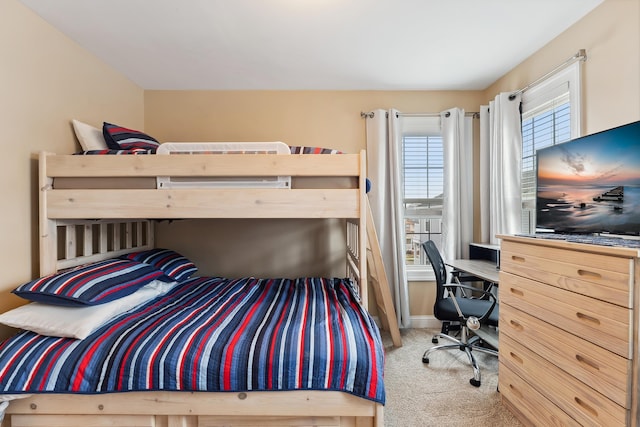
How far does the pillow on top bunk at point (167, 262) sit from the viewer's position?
7.13ft

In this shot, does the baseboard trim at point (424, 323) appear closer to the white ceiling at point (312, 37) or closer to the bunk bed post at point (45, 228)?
the white ceiling at point (312, 37)

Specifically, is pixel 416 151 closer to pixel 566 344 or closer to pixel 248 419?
pixel 566 344

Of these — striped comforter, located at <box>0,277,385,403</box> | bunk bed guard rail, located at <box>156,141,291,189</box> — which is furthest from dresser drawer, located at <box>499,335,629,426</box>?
bunk bed guard rail, located at <box>156,141,291,189</box>

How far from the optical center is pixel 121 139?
2125mm

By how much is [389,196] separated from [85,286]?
7.90ft

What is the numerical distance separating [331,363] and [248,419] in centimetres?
46

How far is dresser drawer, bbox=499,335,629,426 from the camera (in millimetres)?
1139

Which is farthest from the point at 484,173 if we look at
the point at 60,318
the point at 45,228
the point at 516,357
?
the point at 45,228

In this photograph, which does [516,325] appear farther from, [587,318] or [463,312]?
[463,312]

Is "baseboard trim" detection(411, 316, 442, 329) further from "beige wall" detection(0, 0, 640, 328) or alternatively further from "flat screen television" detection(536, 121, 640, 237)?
"flat screen television" detection(536, 121, 640, 237)

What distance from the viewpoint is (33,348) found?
132 centimetres

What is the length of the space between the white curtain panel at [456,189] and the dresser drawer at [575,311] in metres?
1.21

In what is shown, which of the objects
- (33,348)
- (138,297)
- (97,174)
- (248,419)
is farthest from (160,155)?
(248,419)

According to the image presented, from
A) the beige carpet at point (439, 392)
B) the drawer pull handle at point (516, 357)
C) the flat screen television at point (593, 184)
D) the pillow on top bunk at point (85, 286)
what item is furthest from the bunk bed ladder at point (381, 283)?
the pillow on top bunk at point (85, 286)
